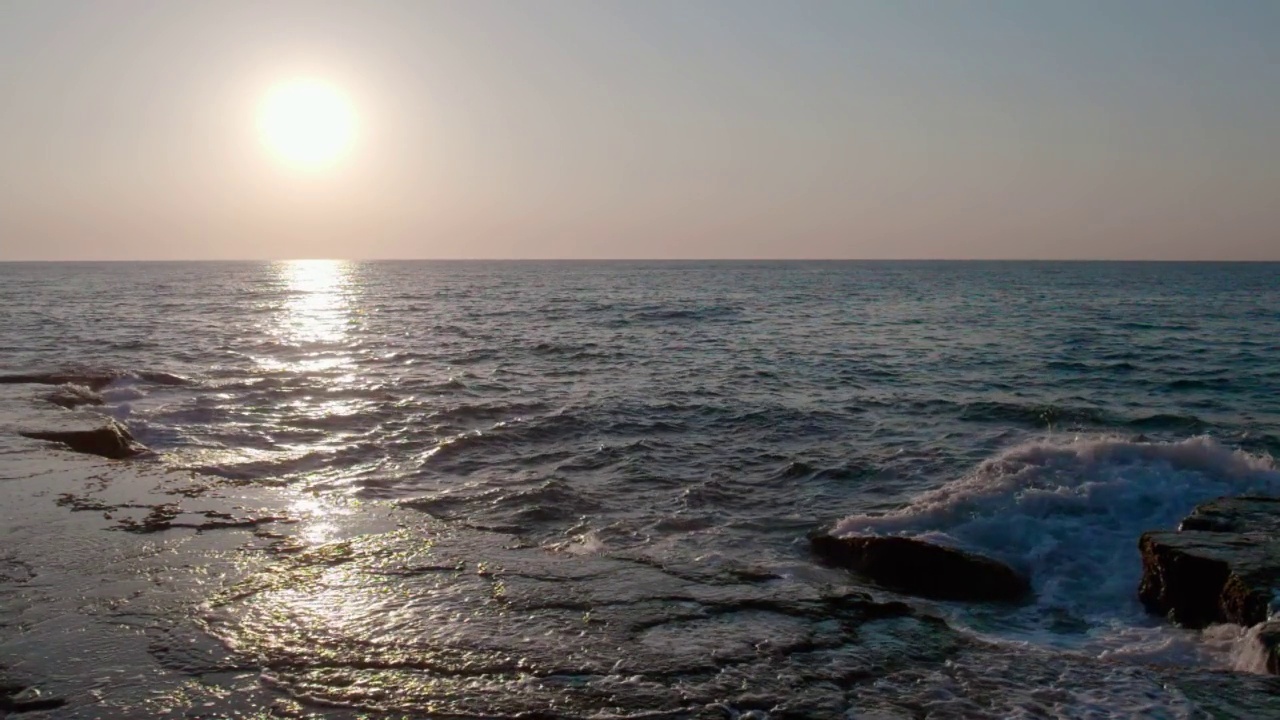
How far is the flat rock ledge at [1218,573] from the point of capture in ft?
25.9

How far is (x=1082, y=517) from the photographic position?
1195 cm

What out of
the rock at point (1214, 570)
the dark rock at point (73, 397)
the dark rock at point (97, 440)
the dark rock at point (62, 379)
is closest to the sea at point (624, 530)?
the dark rock at point (62, 379)

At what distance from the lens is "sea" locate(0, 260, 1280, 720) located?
21.9 feet

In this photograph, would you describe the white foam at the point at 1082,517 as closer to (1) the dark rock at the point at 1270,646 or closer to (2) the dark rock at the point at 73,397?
(1) the dark rock at the point at 1270,646

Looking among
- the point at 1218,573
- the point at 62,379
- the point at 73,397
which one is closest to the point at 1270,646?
the point at 1218,573

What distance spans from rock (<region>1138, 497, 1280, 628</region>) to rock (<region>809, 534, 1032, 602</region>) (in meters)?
1.29

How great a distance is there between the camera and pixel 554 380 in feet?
79.1

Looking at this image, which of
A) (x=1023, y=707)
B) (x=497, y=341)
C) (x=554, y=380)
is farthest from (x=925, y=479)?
(x=497, y=341)

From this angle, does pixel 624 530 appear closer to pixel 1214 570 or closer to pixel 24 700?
pixel 1214 570

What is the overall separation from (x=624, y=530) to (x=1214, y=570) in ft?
21.0

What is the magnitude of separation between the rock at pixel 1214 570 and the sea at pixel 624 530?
0.27 m

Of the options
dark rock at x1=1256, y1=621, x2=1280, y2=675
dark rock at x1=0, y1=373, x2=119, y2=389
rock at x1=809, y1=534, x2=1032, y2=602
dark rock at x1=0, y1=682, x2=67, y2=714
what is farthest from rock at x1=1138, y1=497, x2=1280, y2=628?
dark rock at x1=0, y1=373, x2=119, y2=389

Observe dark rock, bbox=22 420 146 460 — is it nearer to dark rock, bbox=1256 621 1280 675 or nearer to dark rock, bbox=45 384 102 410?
dark rock, bbox=45 384 102 410

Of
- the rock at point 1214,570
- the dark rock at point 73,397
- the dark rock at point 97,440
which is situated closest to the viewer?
the rock at point 1214,570
